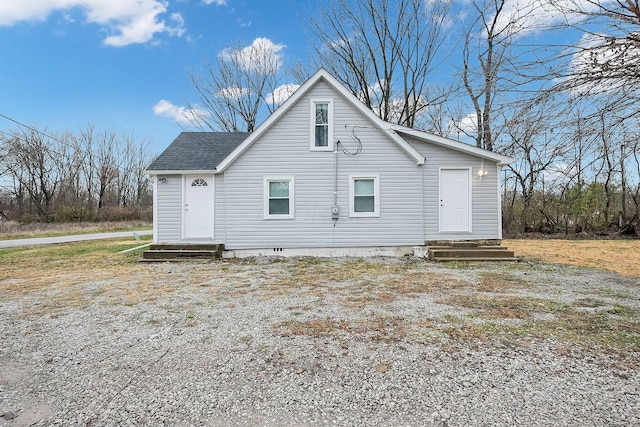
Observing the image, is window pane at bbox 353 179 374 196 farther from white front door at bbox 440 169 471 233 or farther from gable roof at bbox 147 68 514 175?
white front door at bbox 440 169 471 233

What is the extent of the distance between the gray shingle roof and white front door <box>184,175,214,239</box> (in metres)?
0.45

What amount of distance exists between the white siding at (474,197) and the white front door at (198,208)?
21.1 feet

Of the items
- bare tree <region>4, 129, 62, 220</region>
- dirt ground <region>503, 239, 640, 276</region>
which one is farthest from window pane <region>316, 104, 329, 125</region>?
bare tree <region>4, 129, 62, 220</region>

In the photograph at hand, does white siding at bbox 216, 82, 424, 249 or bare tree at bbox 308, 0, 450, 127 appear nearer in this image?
white siding at bbox 216, 82, 424, 249

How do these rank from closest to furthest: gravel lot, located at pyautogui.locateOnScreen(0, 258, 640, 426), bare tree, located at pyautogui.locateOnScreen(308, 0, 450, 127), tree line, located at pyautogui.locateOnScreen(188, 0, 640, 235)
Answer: gravel lot, located at pyautogui.locateOnScreen(0, 258, 640, 426) → tree line, located at pyautogui.locateOnScreen(188, 0, 640, 235) → bare tree, located at pyautogui.locateOnScreen(308, 0, 450, 127)

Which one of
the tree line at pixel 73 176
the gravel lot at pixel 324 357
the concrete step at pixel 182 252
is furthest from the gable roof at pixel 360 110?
the tree line at pixel 73 176

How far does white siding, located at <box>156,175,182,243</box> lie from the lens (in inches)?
380

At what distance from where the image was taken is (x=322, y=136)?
959 centimetres

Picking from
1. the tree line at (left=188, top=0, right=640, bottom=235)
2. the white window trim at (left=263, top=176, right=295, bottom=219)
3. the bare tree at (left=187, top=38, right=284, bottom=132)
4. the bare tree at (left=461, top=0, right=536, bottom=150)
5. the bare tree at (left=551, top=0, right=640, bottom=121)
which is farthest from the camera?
the bare tree at (left=187, top=38, right=284, bottom=132)

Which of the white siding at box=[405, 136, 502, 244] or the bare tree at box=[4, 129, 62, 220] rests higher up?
the bare tree at box=[4, 129, 62, 220]

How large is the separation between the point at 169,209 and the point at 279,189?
3.35 metres

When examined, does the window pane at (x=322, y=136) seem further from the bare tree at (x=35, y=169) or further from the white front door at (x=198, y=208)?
the bare tree at (x=35, y=169)

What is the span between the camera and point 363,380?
2574 millimetres

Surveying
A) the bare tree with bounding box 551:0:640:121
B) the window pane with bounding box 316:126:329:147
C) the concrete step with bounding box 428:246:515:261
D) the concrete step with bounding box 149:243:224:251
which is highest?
the window pane with bounding box 316:126:329:147
